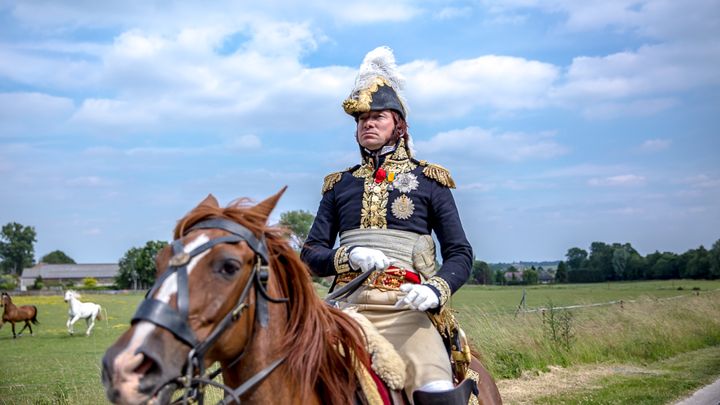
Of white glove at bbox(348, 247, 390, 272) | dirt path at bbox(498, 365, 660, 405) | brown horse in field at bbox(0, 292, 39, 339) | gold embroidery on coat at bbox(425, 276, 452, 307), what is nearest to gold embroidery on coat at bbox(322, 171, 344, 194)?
white glove at bbox(348, 247, 390, 272)

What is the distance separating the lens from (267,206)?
287 cm

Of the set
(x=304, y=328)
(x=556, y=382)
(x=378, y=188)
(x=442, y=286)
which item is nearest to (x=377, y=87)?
(x=378, y=188)

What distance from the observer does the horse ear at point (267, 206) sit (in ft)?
9.29

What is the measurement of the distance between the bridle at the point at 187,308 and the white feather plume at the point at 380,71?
1.87 m

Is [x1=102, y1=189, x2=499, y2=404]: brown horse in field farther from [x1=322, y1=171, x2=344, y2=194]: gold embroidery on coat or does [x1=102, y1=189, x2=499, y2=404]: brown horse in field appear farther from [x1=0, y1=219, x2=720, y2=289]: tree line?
[x1=0, y1=219, x2=720, y2=289]: tree line

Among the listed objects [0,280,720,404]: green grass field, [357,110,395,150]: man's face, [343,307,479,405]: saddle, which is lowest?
[0,280,720,404]: green grass field

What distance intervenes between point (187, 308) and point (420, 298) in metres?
1.40

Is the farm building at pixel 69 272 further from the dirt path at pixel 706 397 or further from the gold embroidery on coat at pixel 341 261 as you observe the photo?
the gold embroidery on coat at pixel 341 261

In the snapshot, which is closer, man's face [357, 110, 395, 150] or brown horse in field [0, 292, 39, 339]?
man's face [357, 110, 395, 150]

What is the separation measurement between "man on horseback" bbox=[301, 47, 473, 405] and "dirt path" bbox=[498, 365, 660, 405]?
688 centimetres

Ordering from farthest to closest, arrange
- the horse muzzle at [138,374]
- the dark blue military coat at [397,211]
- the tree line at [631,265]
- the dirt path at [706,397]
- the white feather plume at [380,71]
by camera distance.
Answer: the tree line at [631,265] < the dirt path at [706,397] < the white feather plume at [380,71] < the dark blue military coat at [397,211] < the horse muzzle at [138,374]

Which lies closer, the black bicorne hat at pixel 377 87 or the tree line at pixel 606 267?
the black bicorne hat at pixel 377 87

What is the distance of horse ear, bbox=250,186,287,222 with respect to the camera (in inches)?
111

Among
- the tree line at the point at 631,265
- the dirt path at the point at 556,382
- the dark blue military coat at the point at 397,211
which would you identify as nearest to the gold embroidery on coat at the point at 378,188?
the dark blue military coat at the point at 397,211
